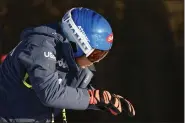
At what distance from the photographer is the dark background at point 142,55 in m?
4.69

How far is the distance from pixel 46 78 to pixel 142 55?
270cm

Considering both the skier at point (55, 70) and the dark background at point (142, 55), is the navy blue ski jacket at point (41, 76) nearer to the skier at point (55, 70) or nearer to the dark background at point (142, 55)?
the skier at point (55, 70)

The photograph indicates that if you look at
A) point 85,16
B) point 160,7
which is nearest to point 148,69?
point 160,7

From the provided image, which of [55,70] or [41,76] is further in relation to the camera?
[55,70]

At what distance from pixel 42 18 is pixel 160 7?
4.28 ft

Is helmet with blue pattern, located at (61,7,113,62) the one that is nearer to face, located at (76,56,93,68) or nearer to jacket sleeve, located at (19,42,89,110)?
face, located at (76,56,93,68)

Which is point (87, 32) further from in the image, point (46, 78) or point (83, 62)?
point (46, 78)

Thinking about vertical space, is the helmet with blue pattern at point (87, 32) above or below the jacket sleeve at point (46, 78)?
above

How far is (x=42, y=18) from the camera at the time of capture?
487cm

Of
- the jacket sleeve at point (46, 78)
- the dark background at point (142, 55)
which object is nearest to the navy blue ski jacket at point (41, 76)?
the jacket sleeve at point (46, 78)

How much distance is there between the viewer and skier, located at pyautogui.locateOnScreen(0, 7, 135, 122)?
2211 millimetres

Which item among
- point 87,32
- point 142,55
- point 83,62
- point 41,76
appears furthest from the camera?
point 142,55

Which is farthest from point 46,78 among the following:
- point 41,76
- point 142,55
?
point 142,55

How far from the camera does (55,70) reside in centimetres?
231
